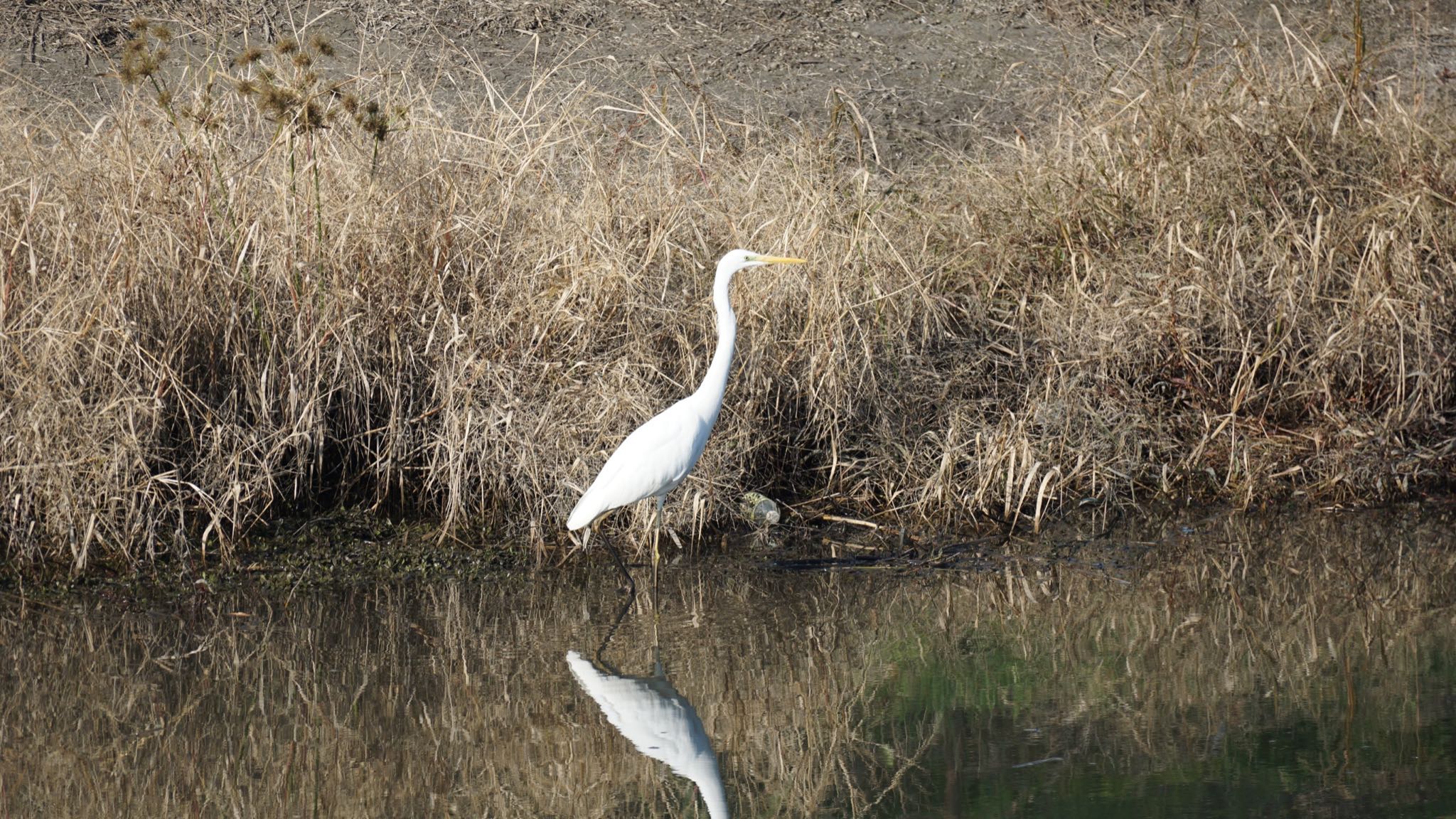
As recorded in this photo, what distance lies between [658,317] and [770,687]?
207 cm

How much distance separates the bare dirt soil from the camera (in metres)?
8.42

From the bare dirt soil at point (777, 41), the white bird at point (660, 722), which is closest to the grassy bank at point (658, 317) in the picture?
the white bird at point (660, 722)

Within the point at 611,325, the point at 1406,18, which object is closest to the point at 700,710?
the point at 611,325

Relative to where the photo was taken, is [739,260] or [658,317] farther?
[658,317]

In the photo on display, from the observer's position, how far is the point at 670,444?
15.2 feet

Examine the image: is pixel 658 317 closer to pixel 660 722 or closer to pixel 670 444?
pixel 670 444

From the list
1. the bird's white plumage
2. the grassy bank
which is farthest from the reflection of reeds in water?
the grassy bank

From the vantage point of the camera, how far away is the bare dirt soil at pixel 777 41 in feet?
27.6

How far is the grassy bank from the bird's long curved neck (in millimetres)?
585

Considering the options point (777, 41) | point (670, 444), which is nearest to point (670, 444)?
point (670, 444)

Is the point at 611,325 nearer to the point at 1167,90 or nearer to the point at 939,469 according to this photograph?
the point at 939,469

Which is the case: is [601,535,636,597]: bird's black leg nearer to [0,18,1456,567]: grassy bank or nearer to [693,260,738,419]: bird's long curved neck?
[0,18,1456,567]: grassy bank

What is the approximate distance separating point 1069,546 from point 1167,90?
2.40m

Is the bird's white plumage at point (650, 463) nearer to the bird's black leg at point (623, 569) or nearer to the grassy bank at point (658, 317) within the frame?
the bird's black leg at point (623, 569)
